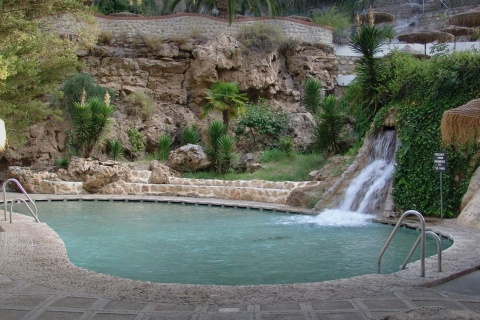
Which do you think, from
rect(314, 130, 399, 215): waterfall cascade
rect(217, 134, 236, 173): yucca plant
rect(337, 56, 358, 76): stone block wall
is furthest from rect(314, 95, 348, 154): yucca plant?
rect(337, 56, 358, 76): stone block wall

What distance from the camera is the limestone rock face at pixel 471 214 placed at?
406 inches

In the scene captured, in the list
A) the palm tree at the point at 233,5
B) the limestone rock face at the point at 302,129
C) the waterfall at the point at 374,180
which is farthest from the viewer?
the palm tree at the point at 233,5

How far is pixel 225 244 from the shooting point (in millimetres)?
9664

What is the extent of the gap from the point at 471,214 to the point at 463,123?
5354mm

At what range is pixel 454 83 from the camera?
494 inches

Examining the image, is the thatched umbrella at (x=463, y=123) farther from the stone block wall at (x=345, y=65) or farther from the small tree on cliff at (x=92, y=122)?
the stone block wall at (x=345, y=65)

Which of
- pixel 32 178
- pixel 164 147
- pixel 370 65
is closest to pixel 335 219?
pixel 370 65

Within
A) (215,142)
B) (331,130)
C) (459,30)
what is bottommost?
(215,142)

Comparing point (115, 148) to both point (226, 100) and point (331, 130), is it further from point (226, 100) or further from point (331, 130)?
point (331, 130)

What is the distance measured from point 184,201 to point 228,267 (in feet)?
29.2

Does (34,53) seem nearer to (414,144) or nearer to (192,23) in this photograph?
(414,144)

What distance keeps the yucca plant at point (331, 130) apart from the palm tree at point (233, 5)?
8.65 m

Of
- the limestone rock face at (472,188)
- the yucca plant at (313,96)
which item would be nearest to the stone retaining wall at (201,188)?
the limestone rock face at (472,188)

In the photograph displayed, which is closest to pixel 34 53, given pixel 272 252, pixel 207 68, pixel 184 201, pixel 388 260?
pixel 184 201
